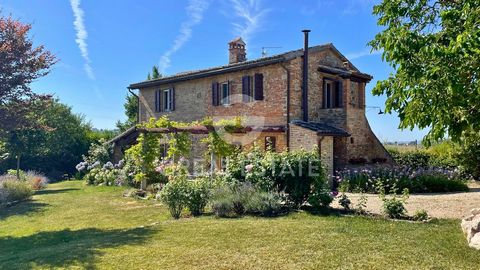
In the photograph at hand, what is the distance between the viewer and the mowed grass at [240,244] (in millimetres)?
5691

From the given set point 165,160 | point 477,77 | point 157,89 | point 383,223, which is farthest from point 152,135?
point 477,77

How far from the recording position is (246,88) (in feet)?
61.4

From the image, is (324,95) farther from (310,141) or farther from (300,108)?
(310,141)

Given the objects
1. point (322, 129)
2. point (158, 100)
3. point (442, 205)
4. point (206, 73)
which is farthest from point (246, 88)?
point (442, 205)

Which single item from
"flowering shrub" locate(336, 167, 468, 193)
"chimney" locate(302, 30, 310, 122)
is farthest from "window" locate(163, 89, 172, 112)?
"flowering shrub" locate(336, 167, 468, 193)

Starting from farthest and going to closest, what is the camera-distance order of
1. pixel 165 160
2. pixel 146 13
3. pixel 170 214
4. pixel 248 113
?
pixel 248 113 < pixel 165 160 < pixel 146 13 < pixel 170 214

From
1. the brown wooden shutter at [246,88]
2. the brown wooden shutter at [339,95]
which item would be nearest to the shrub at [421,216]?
the brown wooden shutter at [339,95]

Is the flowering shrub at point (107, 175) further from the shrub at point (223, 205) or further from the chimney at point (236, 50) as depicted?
the shrub at point (223, 205)

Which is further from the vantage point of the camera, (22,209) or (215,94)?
(215,94)

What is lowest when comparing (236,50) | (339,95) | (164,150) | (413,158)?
(413,158)

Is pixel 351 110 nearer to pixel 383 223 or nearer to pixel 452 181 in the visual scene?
pixel 452 181

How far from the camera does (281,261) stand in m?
5.69

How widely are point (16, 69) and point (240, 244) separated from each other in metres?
7.43

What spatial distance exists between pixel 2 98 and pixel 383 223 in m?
9.75
